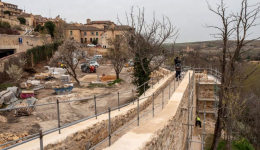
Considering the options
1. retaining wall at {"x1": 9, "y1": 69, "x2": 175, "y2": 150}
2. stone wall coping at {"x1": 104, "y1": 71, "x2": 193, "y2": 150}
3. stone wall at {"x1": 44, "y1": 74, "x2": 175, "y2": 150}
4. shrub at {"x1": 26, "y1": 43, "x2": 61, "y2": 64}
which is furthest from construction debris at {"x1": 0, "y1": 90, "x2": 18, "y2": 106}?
shrub at {"x1": 26, "y1": 43, "x2": 61, "y2": 64}

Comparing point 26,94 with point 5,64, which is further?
point 5,64

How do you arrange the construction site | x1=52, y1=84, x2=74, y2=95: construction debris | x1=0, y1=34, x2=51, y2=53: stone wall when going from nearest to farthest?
1. the construction site
2. x1=52, y1=84, x2=74, y2=95: construction debris
3. x1=0, y1=34, x2=51, y2=53: stone wall

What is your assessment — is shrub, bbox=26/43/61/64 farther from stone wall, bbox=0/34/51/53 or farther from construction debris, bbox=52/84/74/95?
construction debris, bbox=52/84/74/95

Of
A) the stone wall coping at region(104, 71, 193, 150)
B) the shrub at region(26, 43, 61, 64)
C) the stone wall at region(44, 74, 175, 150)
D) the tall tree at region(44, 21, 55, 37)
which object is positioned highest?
the tall tree at region(44, 21, 55, 37)

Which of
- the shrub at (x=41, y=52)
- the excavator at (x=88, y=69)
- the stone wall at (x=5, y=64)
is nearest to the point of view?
the stone wall at (x=5, y=64)

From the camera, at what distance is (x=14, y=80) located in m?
21.0

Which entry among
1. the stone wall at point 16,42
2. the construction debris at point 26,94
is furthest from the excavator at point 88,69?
the construction debris at point 26,94

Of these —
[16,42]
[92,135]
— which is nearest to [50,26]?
[16,42]

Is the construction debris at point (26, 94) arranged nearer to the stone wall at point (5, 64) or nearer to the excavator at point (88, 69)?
the stone wall at point (5, 64)

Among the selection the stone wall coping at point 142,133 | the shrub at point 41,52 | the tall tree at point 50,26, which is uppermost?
the tall tree at point 50,26

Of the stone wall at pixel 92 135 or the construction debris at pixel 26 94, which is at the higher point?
the stone wall at pixel 92 135

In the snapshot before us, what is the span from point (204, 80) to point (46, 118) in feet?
46.7

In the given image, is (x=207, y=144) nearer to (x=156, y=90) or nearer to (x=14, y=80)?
(x=156, y=90)

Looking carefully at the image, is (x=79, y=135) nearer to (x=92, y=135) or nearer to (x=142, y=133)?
(x=92, y=135)
